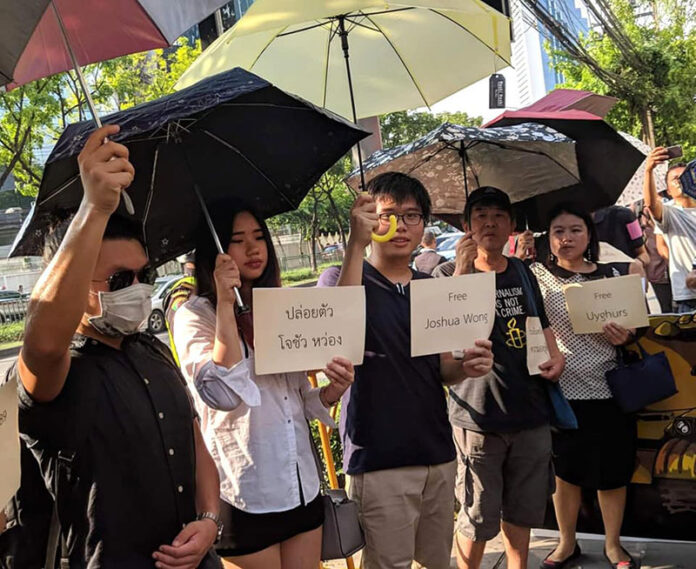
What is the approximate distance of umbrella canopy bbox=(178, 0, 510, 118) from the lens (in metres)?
3.55

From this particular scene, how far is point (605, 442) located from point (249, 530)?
2.02 metres

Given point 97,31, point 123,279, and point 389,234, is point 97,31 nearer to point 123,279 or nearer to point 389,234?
point 123,279

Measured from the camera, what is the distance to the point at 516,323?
10.3 ft

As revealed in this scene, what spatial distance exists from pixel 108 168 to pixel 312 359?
3.25 feet

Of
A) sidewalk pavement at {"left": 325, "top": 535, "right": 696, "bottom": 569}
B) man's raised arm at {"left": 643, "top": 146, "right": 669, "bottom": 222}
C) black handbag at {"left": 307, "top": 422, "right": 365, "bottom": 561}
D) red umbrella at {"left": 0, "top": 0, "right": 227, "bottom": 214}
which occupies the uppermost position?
red umbrella at {"left": 0, "top": 0, "right": 227, "bottom": 214}

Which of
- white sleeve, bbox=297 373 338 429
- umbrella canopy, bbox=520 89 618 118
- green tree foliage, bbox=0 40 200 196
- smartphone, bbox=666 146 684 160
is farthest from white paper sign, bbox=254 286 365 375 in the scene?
green tree foliage, bbox=0 40 200 196

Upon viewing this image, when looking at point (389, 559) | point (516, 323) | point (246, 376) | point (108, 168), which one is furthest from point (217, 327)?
point (516, 323)

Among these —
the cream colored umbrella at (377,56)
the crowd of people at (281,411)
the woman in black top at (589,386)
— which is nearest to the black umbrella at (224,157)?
the crowd of people at (281,411)

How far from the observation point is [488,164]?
369cm

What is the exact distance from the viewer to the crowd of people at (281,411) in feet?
5.45

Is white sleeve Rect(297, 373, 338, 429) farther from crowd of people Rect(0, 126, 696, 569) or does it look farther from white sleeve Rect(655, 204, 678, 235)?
white sleeve Rect(655, 204, 678, 235)

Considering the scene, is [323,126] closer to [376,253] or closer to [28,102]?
[376,253]

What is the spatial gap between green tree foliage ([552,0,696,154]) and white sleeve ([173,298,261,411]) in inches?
688

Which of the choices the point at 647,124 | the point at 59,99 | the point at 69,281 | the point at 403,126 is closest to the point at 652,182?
the point at 69,281
